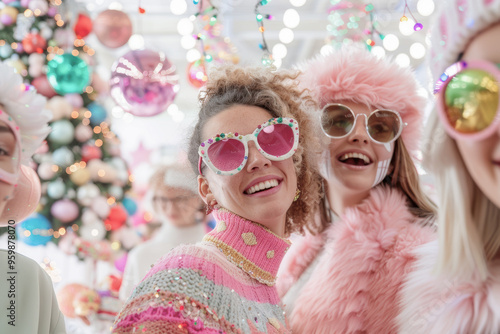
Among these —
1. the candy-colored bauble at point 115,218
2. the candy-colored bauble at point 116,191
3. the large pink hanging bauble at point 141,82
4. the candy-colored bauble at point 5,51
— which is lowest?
the candy-colored bauble at point 115,218

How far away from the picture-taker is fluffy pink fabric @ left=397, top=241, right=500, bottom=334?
975mm

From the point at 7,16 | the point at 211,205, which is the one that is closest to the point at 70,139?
the point at 7,16

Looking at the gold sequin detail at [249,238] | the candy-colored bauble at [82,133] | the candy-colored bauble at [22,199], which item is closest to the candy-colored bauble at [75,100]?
the candy-colored bauble at [82,133]

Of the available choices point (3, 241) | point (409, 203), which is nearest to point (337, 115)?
point (409, 203)

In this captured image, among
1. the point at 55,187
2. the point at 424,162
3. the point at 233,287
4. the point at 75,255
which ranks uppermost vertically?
the point at 424,162

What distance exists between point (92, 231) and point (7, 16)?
161 cm

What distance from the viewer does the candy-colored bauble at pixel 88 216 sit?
3453 mm

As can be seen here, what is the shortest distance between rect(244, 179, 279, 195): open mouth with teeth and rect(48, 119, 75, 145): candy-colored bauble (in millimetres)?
1908

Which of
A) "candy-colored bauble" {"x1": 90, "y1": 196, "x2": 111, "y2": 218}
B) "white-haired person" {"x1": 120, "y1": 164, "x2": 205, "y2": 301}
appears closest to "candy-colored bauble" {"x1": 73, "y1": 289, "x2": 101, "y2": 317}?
"white-haired person" {"x1": 120, "y1": 164, "x2": 205, "y2": 301}

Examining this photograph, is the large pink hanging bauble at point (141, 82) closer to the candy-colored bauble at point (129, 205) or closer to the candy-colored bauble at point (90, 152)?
the candy-colored bauble at point (90, 152)

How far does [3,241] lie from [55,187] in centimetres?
203

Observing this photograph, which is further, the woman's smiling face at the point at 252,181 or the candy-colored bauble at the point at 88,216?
the candy-colored bauble at the point at 88,216

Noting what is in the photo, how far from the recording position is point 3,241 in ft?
4.08

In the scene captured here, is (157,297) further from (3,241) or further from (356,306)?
(356,306)
